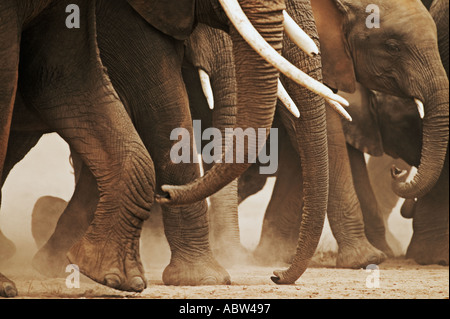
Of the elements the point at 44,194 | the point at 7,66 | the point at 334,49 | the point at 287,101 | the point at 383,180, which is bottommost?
the point at 44,194

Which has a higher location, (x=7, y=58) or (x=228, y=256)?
(x=7, y=58)

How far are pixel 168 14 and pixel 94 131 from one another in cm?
64

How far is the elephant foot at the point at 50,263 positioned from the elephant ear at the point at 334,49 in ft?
6.26

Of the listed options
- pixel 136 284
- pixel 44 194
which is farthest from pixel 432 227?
pixel 44 194

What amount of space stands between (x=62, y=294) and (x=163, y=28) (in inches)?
46.5

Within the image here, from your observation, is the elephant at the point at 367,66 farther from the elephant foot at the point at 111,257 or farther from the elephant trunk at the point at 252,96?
the elephant trunk at the point at 252,96

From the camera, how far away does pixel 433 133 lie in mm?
6488

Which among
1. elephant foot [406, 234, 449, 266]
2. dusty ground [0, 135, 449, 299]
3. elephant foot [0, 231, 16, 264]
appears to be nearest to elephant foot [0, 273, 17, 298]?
dusty ground [0, 135, 449, 299]

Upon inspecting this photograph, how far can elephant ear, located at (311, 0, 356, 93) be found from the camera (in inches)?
260

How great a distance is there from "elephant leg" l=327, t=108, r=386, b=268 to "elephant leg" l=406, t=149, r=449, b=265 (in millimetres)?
649

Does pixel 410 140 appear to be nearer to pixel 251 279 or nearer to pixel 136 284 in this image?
pixel 251 279

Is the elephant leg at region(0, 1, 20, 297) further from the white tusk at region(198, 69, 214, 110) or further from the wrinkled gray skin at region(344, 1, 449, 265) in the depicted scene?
the wrinkled gray skin at region(344, 1, 449, 265)

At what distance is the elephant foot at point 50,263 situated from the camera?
5613 mm

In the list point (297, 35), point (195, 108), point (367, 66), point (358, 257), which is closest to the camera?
point (297, 35)
